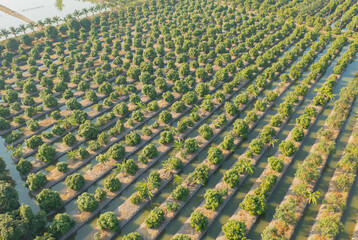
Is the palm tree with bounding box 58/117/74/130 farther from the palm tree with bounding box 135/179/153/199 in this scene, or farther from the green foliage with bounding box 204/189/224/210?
the green foliage with bounding box 204/189/224/210

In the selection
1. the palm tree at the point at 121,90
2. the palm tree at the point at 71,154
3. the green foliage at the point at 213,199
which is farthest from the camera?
the palm tree at the point at 121,90

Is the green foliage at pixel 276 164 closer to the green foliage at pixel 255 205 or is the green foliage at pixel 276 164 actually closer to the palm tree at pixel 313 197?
the palm tree at pixel 313 197

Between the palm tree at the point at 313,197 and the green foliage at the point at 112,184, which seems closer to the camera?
the palm tree at the point at 313,197

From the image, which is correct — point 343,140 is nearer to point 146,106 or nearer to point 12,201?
point 146,106

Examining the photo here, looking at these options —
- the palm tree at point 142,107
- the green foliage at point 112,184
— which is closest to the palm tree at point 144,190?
the green foliage at point 112,184

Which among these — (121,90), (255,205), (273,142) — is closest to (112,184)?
(255,205)

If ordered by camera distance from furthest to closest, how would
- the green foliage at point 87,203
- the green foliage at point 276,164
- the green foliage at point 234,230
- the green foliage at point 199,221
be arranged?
1. the green foliage at point 276,164
2. the green foliage at point 87,203
3. the green foliage at point 199,221
4. the green foliage at point 234,230

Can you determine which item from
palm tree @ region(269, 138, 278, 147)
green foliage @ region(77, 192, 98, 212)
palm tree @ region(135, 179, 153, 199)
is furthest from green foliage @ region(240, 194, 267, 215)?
green foliage @ region(77, 192, 98, 212)

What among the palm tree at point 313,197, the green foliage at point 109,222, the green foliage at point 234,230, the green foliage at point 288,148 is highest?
the green foliage at point 109,222

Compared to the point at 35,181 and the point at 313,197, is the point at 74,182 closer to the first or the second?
the point at 35,181
